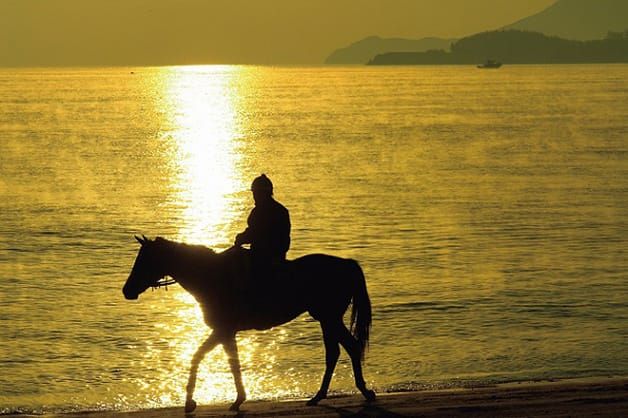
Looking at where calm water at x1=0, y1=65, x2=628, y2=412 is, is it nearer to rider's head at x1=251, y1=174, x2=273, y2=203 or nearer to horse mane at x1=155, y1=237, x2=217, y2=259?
horse mane at x1=155, y1=237, x2=217, y2=259

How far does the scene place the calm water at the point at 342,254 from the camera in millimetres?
18828

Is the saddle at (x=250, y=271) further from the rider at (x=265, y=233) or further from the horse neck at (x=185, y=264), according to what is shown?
the horse neck at (x=185, y=264)

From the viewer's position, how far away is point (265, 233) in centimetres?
1308

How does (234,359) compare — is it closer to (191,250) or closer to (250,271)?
(250,271)

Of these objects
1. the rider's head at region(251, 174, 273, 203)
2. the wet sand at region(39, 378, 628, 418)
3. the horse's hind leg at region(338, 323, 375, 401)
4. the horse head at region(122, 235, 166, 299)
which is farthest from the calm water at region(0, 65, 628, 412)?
the rider's head at region(251, 174, 273, 203)

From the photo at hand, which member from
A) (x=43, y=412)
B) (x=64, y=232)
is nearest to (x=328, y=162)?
(x=64, y=232)

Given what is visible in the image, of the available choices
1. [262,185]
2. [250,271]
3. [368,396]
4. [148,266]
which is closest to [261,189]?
→ [262,185]

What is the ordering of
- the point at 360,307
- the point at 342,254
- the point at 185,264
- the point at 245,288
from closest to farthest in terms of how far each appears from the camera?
the point at 185,264 → the point at 245,288 → the point at 360,307 → the point at 342,254

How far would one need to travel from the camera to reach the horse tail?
531 inches

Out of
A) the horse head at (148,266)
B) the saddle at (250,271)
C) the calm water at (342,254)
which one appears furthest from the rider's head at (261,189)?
the calm water at (342,254)

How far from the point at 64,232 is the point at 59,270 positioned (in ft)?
25.8

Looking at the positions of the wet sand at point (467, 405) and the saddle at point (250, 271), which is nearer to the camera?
the wet sand at point (467, 405)

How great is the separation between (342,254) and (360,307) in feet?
60.0

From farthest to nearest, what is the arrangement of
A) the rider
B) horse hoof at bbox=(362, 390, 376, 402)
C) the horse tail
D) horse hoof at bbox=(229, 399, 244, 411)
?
horse hoof at bbox=(362, 390, 376, 402) → horse hoof at bbox=(229, 399, 244, 411) → the horse tail → the rider
